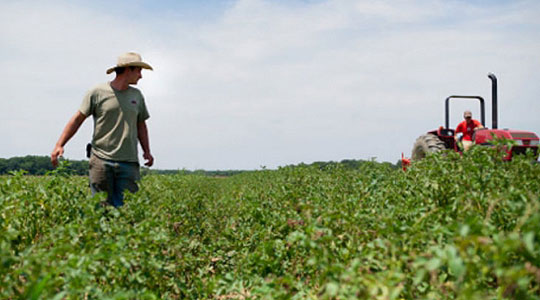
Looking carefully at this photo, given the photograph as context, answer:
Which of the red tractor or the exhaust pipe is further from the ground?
the exhaust pipe

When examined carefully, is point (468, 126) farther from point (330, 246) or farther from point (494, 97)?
point (330, 246)

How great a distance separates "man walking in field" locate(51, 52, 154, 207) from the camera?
14.7 ft

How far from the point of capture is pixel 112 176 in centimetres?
455

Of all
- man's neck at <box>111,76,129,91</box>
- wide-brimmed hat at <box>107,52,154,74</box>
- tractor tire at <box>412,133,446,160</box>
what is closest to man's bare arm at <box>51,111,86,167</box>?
man's neck at <box>111,76,129,91</box>

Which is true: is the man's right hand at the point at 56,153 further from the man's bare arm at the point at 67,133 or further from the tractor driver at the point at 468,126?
the tractor driver at the point at 468,126

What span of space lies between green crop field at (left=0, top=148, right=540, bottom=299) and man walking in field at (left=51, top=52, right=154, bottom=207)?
12.7 inches

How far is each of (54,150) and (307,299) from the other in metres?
2.98

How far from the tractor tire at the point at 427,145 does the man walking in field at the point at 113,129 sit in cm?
637

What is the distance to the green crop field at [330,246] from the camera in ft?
6.51

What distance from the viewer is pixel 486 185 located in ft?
10.0

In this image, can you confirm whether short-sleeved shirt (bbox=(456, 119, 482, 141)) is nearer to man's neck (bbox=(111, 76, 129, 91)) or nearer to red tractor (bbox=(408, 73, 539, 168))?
red tractor (bbox=(408, 73, 539, 168))

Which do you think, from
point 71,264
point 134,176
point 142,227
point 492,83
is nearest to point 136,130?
point 134,176

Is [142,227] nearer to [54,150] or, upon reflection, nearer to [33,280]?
[33,280]

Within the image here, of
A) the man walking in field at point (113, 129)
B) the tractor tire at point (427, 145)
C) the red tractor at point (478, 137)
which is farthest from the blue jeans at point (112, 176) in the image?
the tractor tire at point (427, 145)
